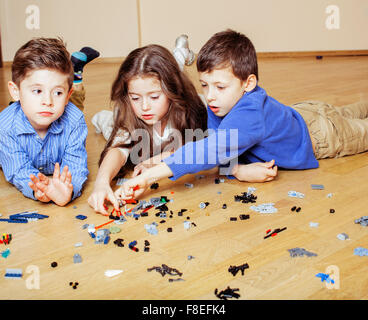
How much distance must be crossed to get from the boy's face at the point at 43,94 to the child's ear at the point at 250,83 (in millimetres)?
636

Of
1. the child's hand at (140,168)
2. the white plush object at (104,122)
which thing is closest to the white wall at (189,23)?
the white plush object at (104,122)

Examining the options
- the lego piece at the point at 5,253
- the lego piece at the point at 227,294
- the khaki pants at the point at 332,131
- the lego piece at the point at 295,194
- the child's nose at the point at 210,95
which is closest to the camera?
the lego piece at the point at 227,294

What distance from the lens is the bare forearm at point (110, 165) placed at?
1.65 metres

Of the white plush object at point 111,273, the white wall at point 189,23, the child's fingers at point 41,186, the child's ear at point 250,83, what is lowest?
the white plush object at point 111,273

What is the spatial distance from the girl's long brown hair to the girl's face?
0.7 inches

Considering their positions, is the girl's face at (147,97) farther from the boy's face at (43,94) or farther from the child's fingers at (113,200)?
the child's fingers at (113,200)

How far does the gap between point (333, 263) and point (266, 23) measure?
446 centimetres

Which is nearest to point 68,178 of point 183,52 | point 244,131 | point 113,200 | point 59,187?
point 59,187

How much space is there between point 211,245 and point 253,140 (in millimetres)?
503

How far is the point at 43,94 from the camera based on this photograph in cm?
157

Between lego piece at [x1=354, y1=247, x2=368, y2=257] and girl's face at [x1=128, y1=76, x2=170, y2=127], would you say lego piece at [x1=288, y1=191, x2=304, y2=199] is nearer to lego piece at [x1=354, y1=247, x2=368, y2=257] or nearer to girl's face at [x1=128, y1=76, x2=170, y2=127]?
lego piece at [x1=354, y1=247, x2=368, y2=257]

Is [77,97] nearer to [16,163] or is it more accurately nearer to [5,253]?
[16,163]
